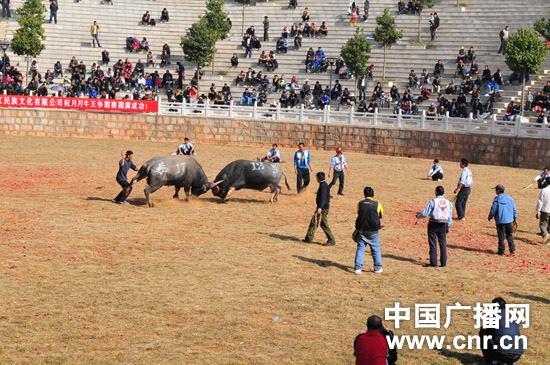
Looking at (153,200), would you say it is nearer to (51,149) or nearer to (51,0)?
(51,149)

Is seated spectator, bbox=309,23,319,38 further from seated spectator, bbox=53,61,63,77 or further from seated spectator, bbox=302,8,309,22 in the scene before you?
seated spectator, bbox=53,61,63,77

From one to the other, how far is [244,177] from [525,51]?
2281 centimetres

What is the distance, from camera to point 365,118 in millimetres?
38750

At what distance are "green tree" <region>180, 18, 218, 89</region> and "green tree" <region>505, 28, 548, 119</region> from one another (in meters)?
18.5

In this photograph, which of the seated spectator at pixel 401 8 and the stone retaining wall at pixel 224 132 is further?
the seated spectator at pixel 401 8

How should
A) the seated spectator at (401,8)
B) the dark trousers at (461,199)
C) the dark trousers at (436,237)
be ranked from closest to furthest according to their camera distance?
the dark trousers at (436,237), the dark trousers at (461,199), the seated spectator at (401,8)

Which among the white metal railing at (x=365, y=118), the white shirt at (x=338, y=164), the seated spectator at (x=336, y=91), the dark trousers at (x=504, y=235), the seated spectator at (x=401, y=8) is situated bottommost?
the dark trousers at (x=504, y=235)

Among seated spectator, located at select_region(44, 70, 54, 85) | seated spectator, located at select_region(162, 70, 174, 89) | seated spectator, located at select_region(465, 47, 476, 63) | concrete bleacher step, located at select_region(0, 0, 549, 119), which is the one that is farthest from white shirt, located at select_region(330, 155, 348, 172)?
seated spectator, located at select_region(44, 70, 54, 85)

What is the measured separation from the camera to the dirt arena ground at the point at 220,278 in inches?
415

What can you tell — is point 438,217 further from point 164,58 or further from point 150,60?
point 150,60

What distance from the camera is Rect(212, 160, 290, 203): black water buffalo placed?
21.7 meters

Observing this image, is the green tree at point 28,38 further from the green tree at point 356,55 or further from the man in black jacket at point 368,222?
the man in black jacket at point 368,222

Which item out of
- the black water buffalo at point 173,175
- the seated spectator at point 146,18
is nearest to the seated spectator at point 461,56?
the seated spectator at point 146,18

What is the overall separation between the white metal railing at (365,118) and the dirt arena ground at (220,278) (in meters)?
11.6
